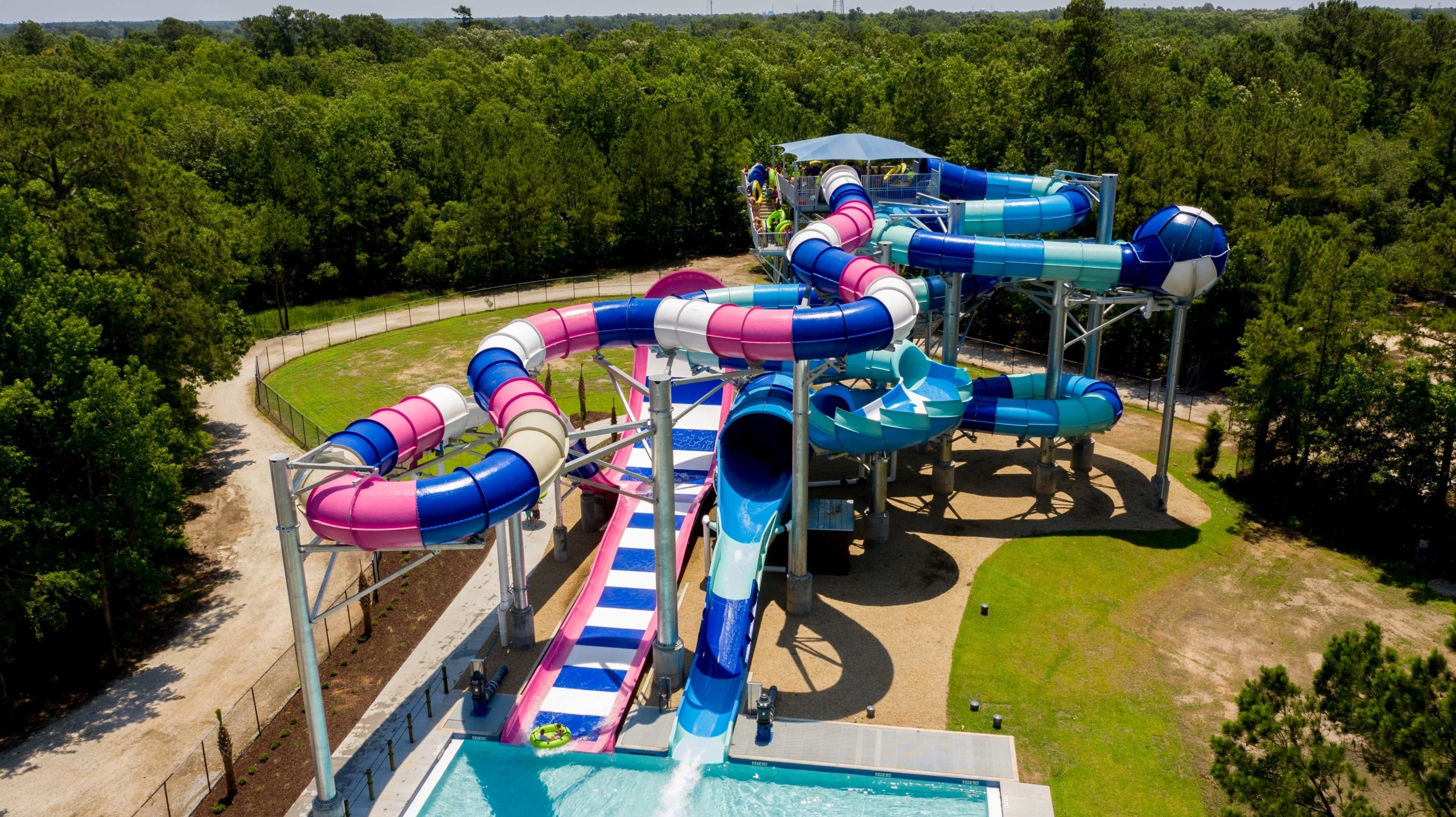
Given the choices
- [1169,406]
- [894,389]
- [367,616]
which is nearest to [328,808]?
[367,616]

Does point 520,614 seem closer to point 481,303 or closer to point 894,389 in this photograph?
point 894,389

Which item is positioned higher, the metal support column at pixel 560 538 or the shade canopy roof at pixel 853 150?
the shade canopy roof at pixel 853 150

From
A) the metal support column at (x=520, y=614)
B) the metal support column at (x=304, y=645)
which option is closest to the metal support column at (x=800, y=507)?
the metal support column at (x=520, y=614)

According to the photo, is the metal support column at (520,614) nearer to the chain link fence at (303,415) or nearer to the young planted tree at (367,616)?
the chain link fence at (303,415)

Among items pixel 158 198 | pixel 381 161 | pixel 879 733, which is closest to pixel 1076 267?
pixel 879 733

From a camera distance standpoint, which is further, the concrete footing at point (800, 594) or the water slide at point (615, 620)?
the concrete footing at point (800, 594)

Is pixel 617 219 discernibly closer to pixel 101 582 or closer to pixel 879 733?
pixel 101 582

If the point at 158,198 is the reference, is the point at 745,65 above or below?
above

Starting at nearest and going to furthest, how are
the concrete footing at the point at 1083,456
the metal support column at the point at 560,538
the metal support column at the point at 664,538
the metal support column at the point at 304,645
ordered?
1. the metal support column at the point at 304,645
2. the metal support column at the point at 664,538
3. the metal support column at the point at 560,538
4. the concrete footing at the point at 1083,456
